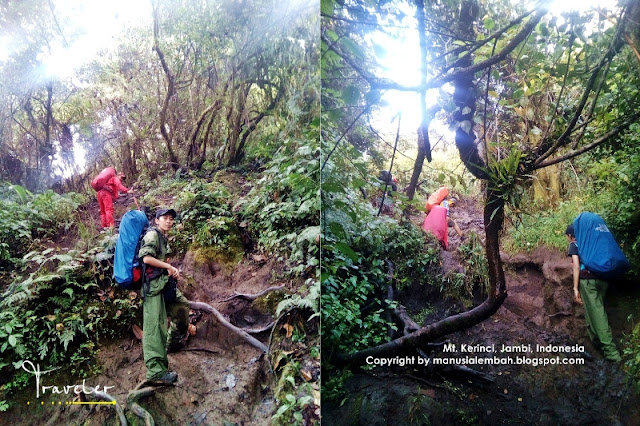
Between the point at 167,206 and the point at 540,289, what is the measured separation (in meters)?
1.50

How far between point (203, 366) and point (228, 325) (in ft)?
0.58

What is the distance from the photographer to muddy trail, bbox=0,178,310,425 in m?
1.33

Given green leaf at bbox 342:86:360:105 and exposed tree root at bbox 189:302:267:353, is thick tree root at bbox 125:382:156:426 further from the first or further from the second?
green leaf at bbox 342:86:360:105

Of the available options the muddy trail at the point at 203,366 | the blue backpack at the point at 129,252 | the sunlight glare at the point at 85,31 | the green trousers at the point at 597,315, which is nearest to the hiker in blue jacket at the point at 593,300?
the green trousers at the point at 597,315

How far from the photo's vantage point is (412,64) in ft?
4.66

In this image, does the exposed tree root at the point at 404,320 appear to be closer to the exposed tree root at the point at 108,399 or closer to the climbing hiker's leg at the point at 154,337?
the climbing hiker's leg at the point at 154,337

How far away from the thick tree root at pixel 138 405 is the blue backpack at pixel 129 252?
1.26ft

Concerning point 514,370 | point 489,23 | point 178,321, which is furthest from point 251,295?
point 489,23

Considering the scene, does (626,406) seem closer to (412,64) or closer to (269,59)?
(412,64)

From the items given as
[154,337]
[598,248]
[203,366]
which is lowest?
[203,366]

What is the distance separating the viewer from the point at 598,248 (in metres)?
1.25

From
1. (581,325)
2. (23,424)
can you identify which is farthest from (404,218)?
(23,424)

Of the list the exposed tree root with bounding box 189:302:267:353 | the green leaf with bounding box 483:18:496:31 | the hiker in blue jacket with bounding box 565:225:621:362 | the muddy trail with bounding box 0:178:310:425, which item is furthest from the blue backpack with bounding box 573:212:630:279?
the exposed tree root with bounding box 189:302:267:353
